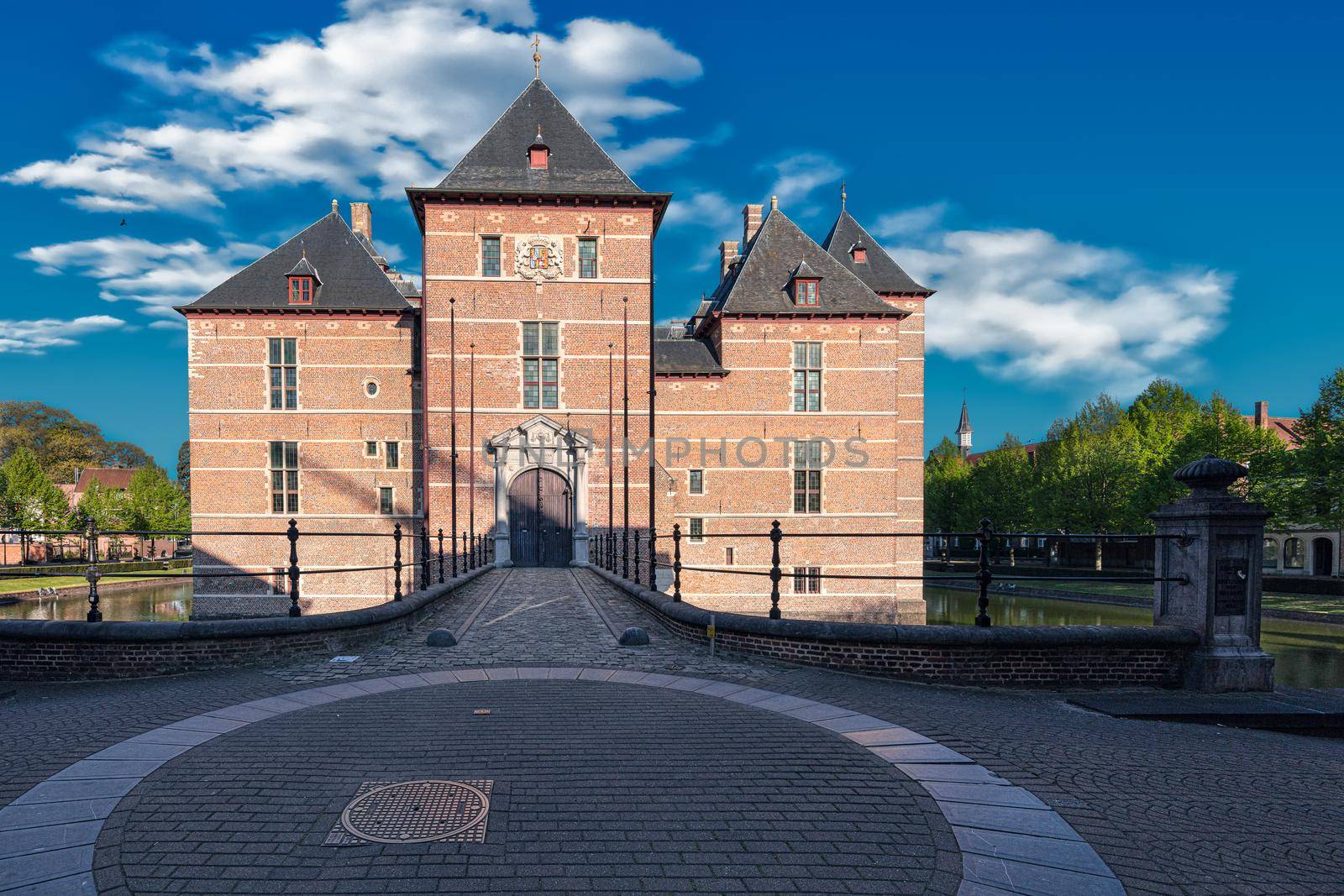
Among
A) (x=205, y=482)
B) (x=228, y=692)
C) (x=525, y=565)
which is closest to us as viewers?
(x=228, y=692)

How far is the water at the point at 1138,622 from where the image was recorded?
52.2 feet

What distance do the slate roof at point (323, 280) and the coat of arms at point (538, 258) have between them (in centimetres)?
455

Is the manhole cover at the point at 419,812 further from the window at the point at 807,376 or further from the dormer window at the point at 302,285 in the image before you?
the dormer window at the point at 302,285

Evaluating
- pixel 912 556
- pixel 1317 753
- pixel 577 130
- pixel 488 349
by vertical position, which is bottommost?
pixel 912 556

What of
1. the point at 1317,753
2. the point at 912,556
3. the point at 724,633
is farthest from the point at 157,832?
the point at 912,556

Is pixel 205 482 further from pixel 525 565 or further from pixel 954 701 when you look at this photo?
pixel 954 701

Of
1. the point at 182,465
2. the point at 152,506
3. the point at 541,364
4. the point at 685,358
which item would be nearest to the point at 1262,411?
the point at 685,358

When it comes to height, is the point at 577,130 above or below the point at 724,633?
above

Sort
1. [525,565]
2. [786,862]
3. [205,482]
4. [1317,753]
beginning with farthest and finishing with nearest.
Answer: [205,482] → [525,565] → [1317,753] → [786,862]

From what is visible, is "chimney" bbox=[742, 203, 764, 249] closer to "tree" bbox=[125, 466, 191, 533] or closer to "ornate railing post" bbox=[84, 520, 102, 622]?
"ornate railing post" bbox=[84, 520, 102, 622]

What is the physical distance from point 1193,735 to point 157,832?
6.48m

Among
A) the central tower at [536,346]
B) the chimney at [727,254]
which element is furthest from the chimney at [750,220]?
the central tower at [536,346]

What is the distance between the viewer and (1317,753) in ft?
15.6

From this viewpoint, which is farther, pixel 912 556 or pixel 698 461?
pixel 912 556
